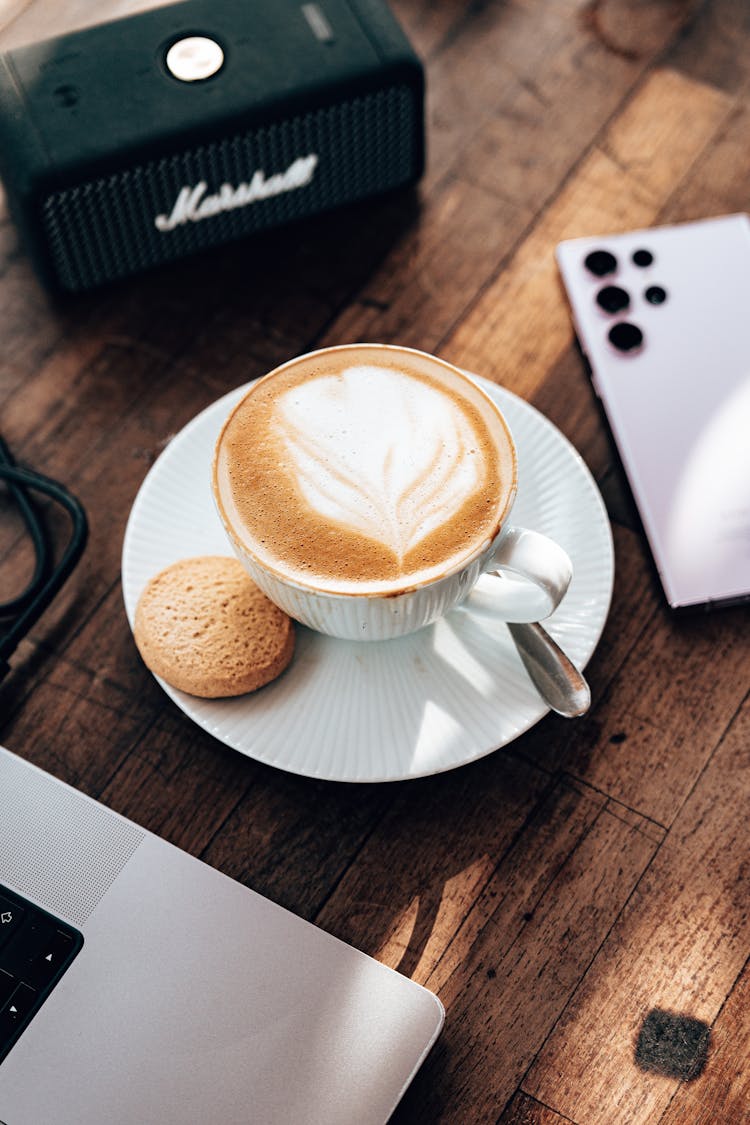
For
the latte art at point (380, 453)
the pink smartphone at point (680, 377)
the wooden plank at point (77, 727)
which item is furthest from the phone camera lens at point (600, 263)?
the wooden plank at point (77, 727)

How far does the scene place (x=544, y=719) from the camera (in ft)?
2.39

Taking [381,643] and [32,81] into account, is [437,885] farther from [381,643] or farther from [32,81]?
[32,81]

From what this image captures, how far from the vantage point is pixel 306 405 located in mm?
669

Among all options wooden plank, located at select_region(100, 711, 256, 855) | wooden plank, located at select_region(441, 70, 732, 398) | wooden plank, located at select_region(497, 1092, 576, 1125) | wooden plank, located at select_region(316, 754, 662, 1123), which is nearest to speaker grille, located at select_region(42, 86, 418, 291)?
wooden plank, located at select_region(441, 70, 732, 398)

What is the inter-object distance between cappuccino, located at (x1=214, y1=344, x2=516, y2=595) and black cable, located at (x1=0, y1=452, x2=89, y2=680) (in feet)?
0.60

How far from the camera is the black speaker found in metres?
0.78

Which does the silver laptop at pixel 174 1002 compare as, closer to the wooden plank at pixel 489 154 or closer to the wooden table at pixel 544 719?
the wooden table at pixel 544 719

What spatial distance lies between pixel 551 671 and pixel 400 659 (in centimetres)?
10

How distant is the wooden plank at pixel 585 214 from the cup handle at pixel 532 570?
0.24m

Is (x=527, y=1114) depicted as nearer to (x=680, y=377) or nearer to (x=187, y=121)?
(x=680, y=377)

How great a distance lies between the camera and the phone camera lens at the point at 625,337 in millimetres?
829

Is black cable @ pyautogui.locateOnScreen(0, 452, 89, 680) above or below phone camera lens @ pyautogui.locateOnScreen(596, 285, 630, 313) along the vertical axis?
above

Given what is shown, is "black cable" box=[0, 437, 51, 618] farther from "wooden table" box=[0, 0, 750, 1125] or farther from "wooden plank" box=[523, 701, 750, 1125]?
"wooden plank" box=[523, 701, 750, 1125]

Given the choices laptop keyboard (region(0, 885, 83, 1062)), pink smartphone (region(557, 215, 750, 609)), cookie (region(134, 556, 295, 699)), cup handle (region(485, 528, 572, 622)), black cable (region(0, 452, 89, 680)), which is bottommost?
pink smartphone (region(557, 215, 750, 609))
